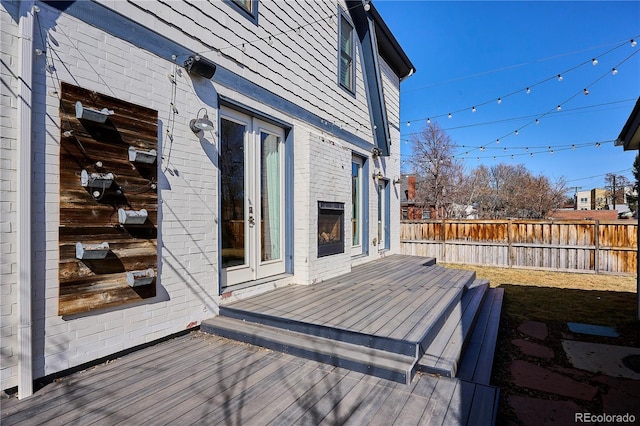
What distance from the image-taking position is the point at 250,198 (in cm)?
458

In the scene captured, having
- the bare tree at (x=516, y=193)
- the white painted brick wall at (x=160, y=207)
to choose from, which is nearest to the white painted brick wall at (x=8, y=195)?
the white painted brick wall at (x=160, y=207)

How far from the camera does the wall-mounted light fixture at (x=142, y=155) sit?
2.94m

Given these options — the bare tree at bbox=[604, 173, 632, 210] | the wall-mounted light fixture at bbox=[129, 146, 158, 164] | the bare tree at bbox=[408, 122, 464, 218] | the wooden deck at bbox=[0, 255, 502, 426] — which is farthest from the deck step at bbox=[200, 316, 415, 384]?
the bare tree at bbox=[604, 173, 632, 210]

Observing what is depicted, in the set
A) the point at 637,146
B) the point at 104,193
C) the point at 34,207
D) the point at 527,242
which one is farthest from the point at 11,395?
the point at 527,242

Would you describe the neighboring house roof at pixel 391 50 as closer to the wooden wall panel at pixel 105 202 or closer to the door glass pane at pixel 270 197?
the door glass pane at pixel 270 197

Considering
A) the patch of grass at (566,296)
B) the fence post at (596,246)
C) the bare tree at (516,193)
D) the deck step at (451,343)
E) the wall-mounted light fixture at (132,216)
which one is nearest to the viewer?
the deck step at (451,343)

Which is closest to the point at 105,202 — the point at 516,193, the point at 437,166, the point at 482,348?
the point at 482,348

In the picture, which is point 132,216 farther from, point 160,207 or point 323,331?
point 323,331

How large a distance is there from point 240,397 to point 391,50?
9.25 metres

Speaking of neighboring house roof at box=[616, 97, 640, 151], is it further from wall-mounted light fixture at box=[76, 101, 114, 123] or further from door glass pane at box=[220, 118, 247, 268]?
wall-mounted light fixture at box=[76, 101, 114, 123]

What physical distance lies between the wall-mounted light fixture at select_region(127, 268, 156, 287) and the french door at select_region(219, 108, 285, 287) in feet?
3.52

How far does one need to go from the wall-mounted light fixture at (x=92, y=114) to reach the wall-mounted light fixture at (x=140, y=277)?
1.34 metres

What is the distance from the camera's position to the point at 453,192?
72.5ft

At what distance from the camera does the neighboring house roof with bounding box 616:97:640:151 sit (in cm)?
434
